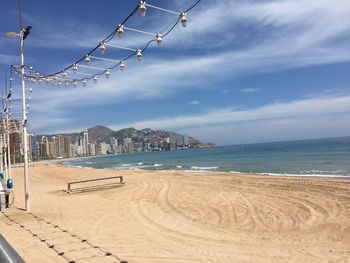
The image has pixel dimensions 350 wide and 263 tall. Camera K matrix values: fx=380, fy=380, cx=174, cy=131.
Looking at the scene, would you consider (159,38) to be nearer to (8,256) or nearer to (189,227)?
(189,227)

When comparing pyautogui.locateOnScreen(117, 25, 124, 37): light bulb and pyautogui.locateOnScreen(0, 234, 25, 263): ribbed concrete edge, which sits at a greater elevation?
pyautogui.locateOnScreen(117, 25, 124, 37): light bulb

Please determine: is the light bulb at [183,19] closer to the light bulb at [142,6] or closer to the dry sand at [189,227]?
the light bulb at [142,6]

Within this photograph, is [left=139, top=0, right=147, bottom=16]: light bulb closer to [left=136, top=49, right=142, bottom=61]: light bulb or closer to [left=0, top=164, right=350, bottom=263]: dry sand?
[left=136, top=49, right=142, bottom=61]: light bulb

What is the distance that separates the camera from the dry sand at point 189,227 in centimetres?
748

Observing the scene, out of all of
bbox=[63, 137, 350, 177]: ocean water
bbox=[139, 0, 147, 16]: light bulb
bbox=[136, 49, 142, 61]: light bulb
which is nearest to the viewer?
bbox=[139, 0, 147, 16]: light bulb

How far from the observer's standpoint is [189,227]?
33.7ft

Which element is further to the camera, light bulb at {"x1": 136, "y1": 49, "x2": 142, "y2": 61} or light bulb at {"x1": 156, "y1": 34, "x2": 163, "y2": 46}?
light bulb at {"x1": 136, "y1": 49, "x2": 142, "y2": 61}

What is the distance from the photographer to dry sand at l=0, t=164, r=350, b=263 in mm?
7477

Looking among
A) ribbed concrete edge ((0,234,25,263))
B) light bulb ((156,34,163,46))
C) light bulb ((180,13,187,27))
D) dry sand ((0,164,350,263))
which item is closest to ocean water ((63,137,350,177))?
dry sand ((0,164,350,263))

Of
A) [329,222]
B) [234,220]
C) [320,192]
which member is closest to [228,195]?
[320,192]

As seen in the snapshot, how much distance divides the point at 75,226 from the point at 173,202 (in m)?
5.15

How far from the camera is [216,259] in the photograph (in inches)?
281

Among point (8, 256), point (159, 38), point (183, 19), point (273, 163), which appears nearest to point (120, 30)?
point (159, 38)

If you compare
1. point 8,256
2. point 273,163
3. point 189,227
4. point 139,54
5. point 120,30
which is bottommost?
point 273,163
